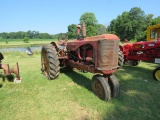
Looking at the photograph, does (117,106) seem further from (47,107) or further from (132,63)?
(132,63)

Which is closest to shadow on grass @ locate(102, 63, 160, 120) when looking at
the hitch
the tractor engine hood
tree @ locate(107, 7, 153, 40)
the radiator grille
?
the radiator grille

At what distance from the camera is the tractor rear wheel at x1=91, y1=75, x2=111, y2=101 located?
15.0 feet

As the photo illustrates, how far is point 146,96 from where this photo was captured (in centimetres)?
509

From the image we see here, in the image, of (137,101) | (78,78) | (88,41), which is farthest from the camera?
(78,78)

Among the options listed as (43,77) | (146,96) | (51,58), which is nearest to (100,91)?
(146,96)

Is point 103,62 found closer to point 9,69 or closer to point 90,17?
point 9,69

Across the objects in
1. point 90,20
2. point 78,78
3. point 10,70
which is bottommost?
point 78,78

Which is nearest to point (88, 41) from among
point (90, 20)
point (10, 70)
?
point (10, 70)

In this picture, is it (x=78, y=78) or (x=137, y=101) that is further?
(x=78, y=78)

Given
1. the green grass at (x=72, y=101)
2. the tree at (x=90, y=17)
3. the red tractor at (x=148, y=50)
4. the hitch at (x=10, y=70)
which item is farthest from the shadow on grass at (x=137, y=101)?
the tree at (x=90, y=17)

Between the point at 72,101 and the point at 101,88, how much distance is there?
2.57 ft

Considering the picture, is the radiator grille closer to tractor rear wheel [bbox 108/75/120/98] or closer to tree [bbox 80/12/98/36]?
tractor rear wheel [bbox 108/75/120/98]

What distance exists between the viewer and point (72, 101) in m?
4.71

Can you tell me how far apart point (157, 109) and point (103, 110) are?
123cm
